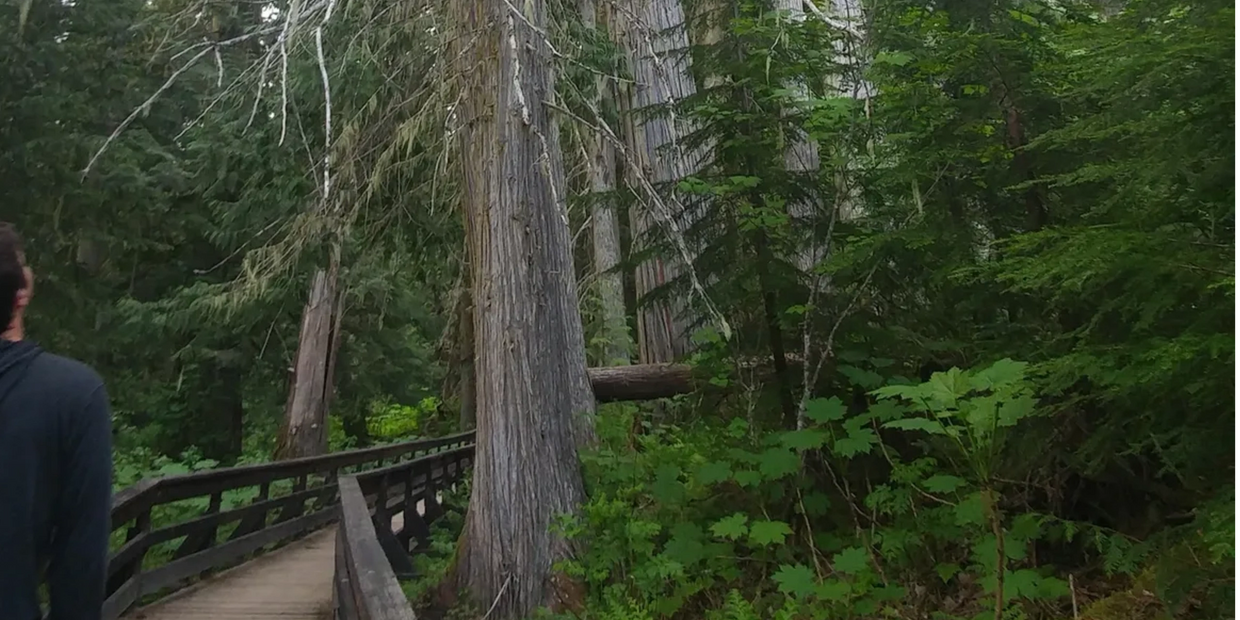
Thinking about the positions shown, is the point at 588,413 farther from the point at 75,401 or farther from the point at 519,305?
the point at 75,401

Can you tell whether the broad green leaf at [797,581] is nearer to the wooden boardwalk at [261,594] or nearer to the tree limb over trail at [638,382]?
the tree limb over trail at [638,382]

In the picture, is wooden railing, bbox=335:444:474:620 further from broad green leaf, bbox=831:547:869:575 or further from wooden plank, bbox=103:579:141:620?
broad green leaf, bbox=831:547:869:575

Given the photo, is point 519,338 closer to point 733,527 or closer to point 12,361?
point 733,527

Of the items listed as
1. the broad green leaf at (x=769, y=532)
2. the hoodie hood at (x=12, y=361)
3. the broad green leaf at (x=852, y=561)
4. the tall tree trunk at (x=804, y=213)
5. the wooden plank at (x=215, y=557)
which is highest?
→ the tall tree trunk at (x=804, y=213)

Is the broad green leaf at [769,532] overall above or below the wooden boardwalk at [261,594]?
above

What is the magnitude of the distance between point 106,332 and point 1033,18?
1482cm

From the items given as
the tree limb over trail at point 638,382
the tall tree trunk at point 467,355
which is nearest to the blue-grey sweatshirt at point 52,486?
the tree limb over trail at point 638,382

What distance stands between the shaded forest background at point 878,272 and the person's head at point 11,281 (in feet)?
9.15

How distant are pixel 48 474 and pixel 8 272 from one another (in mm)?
521

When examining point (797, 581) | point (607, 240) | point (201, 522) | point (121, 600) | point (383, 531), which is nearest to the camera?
point (797, 581)

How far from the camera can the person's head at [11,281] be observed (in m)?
2.21

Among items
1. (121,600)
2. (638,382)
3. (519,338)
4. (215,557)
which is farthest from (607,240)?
(121,600)

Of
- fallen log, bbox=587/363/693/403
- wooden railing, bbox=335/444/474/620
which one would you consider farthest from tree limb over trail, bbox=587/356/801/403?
wooden railing, bbox=335/444/474/620

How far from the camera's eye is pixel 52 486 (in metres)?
2.23
